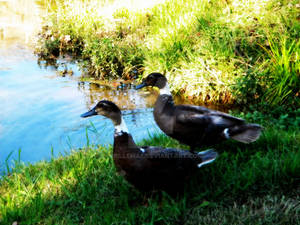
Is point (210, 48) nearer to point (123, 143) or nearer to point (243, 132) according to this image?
point (243, 132)

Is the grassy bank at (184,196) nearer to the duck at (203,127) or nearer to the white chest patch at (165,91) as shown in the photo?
the duck at (203,127)

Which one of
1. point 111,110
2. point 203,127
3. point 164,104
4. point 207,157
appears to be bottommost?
point 207,157

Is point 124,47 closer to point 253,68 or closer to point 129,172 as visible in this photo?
point 253,68

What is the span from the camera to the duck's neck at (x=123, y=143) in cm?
252

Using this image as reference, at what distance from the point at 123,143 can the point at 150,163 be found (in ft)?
0.88

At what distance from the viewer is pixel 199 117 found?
3135 millimetres

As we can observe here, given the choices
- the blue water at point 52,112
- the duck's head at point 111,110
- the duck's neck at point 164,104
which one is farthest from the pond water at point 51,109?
the duck's head at point 111,110

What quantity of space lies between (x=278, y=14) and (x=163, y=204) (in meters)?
4.49

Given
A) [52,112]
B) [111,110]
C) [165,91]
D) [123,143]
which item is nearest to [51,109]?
[52,112]

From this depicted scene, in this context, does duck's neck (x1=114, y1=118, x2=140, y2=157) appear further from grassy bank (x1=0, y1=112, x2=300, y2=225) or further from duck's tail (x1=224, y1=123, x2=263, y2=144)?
duck's tail (x1=224, y1=123, x2=263, y2=144)

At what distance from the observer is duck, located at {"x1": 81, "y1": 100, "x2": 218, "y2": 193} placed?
246 centimetres

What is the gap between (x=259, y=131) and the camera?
3113mm

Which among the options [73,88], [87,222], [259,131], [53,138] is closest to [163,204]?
[87,222]

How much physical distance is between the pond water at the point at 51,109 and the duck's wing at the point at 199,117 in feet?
2.25
